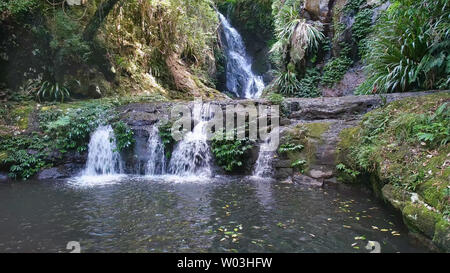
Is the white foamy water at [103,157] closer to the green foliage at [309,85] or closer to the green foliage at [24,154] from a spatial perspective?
the green foliage at [24,154]

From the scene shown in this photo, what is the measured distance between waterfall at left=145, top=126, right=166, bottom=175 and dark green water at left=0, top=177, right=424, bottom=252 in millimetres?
1691

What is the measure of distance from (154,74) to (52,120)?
4.73 m

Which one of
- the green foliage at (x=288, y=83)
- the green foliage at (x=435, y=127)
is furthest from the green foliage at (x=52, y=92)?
the green foliage at (x=435, y=127)

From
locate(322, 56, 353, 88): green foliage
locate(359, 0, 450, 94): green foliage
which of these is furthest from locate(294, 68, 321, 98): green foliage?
locate(359, 0, 450, 94): green foliage

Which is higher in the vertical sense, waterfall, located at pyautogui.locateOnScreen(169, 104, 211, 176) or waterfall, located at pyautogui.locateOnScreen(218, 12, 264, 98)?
waterfall, located at pyautogui.locateOnScreen(218, 12, 264, 98)

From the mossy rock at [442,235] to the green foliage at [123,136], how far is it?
6540 mm

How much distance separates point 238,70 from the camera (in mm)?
16203

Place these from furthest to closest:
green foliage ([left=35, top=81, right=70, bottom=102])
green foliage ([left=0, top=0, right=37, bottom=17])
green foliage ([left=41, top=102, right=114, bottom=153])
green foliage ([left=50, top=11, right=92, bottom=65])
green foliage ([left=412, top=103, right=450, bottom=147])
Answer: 1. green foliage ([left=50, top=11, right=92, bottom=65])
2. green foliage ([left=35, top=81, right=70, bottom=102])
3. green foliage ([left=0, top=0, right=37, bottom=17])
4. green foliage ([left=41, top=102, right=114, bottom=153])
5. green foliage ([left=412, top=103, right=450, bottom=147])

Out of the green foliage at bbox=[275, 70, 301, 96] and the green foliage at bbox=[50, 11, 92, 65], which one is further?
the green foliage at bbox=[275, 70, 301, 96]

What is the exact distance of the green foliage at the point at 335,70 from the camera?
34.4 ft

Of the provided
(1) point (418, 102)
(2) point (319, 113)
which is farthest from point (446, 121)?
(2) point (319, 113)

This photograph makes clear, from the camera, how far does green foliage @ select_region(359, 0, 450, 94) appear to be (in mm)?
5582

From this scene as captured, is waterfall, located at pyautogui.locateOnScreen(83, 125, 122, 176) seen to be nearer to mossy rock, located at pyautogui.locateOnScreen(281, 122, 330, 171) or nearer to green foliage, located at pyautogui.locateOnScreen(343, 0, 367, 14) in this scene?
mossy rock, located at pyautogui.locateOnScreen(281, 122, 330, 171)
